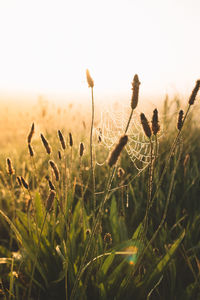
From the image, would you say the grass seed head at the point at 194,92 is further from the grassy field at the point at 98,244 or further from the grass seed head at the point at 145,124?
the grass seed head at the point at 145,124

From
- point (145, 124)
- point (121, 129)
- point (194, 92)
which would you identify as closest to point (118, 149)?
point (145, 124)

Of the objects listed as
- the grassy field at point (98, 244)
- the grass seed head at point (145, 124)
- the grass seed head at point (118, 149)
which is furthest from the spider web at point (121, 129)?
A: the grass seed head at point (118, 149)

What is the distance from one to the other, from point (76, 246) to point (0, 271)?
0.59 meters

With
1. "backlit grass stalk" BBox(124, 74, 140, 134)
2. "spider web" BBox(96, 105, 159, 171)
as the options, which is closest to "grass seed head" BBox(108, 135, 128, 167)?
"backlit grass stalk" BBox(124, 74, 140, 134)

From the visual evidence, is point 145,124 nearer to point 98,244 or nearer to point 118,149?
point 118,149

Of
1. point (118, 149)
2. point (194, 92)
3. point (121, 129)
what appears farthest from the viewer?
point (121, 129)

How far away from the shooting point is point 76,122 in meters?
4.05

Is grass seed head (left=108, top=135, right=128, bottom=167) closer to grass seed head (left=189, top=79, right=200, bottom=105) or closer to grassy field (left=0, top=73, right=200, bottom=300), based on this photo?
grassy field (left=0, top=73, right=200, bottom=300)

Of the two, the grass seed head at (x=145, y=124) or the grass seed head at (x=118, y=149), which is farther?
the grass seed head at (x=145, y=124)

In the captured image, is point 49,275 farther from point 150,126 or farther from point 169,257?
point 150,126

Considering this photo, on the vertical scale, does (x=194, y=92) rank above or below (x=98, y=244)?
above

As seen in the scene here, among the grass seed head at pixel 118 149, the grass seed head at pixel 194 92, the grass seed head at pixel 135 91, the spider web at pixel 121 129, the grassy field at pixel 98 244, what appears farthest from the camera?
the spider web at pixel 121 129

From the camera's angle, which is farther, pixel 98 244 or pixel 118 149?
pixel 98 244

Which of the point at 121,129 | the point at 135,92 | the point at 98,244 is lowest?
the point at 98,244
